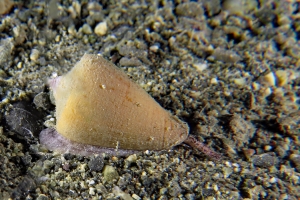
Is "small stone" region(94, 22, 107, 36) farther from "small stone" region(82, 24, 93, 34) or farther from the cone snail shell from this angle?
the cone snail shell

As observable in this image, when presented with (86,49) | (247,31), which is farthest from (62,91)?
(247,31)

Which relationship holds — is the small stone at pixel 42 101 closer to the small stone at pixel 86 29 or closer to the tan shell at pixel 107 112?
the tan shell at pixel 107 112

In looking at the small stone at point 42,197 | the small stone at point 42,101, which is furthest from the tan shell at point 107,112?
the small stone at point 42,197

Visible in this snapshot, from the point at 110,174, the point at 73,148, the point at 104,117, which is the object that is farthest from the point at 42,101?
A: the point at 110,174

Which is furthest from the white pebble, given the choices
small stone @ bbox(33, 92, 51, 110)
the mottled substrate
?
small stone @ bbox(33, 92, 51, 110)

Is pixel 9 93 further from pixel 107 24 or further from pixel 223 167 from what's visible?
pixel 223 167

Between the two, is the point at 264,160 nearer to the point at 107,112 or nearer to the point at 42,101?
the point at 107,112
